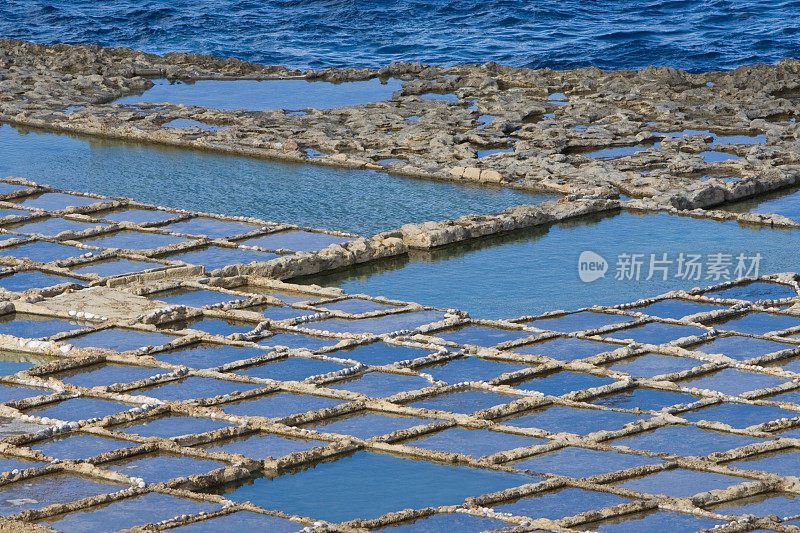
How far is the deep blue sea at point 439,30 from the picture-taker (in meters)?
31.9

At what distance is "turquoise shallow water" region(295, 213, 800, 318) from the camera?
32.6 feet

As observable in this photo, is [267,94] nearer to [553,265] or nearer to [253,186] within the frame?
[253,186]

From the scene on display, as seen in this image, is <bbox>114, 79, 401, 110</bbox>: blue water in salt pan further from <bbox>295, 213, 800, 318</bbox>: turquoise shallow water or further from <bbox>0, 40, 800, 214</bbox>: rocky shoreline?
<bbox>295, 213, 800, 318</bbox>: turquoise shallow water

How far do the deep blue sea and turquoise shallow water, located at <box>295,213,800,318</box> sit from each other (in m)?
18.6

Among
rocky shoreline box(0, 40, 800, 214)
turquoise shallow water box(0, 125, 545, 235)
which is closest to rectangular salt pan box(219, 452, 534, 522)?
turquoise shallow water box(0, 125, 545, 235)

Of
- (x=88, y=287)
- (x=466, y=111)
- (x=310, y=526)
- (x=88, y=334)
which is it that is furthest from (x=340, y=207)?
(x=310, y=526)

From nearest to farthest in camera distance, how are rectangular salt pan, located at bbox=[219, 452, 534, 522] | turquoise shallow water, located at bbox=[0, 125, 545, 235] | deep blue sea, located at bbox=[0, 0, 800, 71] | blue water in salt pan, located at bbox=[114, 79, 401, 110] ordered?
rectangular salt pan, located at bbox=[219, 452, 534, 522]
turquoise shallow water, located at bbox=[0, 125, 545, 235]
blue water in salt pan, located at bbox=[114, 79, 401, 110]
deep blue sea, located at bbox=[0, 0, 800, 71]

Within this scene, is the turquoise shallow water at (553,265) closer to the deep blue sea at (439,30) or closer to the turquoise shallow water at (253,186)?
the turquoise shallow water at (253,186)

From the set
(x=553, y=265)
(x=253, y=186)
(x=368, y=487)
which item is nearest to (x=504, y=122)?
(x=253, y=186)

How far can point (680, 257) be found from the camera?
36.2 ft

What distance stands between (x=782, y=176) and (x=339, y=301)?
6.78m

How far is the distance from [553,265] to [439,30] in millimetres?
26335

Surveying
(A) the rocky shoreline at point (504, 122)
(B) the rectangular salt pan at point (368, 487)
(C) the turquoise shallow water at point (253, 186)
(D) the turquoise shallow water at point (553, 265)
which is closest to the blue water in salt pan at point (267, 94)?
(A) the rocky shoreline at point (504, 122)

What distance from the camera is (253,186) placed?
46.3 feet
